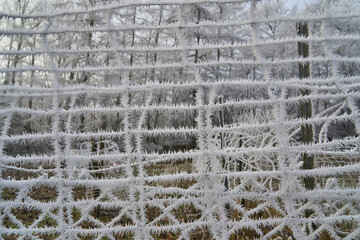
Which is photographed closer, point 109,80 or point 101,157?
point 101,157

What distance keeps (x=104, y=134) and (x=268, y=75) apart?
79cm

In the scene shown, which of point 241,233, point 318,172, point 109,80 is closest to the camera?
point 318,172

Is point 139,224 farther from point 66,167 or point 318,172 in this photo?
point 318,172

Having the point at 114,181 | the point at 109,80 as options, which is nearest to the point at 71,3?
the point at 109,80

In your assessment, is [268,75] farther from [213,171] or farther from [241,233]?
[241,233]

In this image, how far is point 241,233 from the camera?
207 cm

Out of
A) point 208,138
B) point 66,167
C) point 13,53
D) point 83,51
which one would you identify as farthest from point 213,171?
point 13,53

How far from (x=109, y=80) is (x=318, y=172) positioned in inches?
271

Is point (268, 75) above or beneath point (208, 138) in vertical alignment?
above

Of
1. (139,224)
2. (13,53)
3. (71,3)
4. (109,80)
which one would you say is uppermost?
(71,3)

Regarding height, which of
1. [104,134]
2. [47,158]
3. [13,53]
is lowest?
[47,158]

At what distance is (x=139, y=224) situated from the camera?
1062 millimetres

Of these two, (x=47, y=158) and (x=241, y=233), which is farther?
(x=241, y=233)

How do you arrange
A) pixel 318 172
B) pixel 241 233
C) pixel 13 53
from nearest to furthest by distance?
1. pixel 318 172
2. pixel 13 53
3. pixel 241 233
